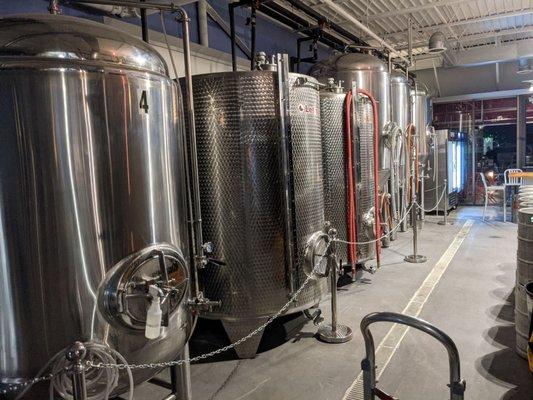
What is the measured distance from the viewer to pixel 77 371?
5.04ft

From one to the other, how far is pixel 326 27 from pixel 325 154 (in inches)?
109

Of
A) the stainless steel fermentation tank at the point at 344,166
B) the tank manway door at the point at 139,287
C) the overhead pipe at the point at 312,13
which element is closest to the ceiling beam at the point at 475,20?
the overhead pipe at the point at 312,13

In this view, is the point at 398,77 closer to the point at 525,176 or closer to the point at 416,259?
the point at 416,259

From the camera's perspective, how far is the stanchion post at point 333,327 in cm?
348

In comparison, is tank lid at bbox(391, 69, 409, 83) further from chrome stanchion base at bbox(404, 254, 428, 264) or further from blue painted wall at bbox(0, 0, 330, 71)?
chrome stanchion base at bbox(404, 254, 428, 264)

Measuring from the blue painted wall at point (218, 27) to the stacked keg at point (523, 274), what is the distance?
147 inches

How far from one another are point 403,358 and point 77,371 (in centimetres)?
247

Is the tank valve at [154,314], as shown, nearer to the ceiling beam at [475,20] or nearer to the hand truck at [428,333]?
the hand truck at [428,333]

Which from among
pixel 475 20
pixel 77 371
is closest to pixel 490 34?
pixel 475 20

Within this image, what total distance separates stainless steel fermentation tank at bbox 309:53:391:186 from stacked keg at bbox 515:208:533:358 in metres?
2.42

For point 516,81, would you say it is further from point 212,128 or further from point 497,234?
point 212,128

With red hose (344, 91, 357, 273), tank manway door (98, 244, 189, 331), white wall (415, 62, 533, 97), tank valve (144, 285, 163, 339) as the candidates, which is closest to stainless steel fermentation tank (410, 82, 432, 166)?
white wall (415, 62, 533, 97)

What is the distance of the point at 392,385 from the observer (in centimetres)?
280

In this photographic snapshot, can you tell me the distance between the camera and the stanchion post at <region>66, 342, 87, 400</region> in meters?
1.53
